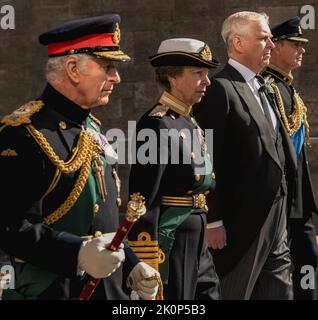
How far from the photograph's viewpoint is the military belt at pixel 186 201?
5566 millimetres

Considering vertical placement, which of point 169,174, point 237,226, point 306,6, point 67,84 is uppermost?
point 306,6

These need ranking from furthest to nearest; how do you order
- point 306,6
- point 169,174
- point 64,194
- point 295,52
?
1. point 306,6
2. point 295,52
3. point 169,174
4. point 64,194

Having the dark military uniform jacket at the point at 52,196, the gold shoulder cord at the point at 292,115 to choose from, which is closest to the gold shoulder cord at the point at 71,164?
the dark military uniform jacket at the point at 52,196

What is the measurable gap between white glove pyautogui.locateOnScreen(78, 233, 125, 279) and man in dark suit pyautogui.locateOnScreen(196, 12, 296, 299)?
2239 millimetres

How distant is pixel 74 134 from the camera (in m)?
4.45

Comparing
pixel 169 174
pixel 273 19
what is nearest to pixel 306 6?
pixel 273 19

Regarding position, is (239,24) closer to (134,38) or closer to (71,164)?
(71,164)

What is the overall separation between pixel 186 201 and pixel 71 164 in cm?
142

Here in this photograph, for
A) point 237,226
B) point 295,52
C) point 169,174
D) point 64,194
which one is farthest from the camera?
point 295,52

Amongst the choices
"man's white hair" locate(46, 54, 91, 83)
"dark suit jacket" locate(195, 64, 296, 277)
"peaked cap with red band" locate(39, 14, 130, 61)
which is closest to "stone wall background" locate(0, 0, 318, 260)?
"dark suit jacket" locate(195, 64, 296, 277)

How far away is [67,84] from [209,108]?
215cm

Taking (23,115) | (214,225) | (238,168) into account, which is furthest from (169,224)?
(23,115)

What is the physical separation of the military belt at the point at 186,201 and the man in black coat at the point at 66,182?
98 centimetres

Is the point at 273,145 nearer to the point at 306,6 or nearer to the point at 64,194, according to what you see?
the point at 64,194
